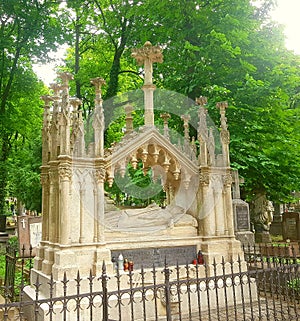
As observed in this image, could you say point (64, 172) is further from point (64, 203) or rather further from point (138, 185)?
point (138, 185)

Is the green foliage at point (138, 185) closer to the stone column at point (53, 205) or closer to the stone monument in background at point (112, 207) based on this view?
the stone monument in background at point (112, 207)

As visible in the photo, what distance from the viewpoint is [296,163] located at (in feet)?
37.3

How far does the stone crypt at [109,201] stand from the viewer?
257 inches

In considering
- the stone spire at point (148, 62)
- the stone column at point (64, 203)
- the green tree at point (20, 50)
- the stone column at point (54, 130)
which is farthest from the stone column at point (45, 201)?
the green tree at point (20, 50)

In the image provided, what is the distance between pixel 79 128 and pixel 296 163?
805cm

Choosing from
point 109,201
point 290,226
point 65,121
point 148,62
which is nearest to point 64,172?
point 65,121

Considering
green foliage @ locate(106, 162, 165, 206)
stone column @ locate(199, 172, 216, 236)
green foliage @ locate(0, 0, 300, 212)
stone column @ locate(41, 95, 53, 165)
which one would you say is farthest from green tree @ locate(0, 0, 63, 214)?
stone column @ locate(199, 172, 216, 236)

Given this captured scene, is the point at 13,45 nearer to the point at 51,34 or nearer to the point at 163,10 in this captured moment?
the point at 51,34

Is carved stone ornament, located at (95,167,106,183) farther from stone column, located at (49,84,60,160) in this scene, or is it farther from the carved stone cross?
the carved stone cross

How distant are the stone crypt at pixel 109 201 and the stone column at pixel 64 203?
19mm

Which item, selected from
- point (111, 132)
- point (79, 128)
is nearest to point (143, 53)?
point (79, 128)

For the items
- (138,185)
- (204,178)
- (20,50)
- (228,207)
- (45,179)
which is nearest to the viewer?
(45,179)

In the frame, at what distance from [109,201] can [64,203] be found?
158 centimetres

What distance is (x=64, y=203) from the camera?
6430 mm
